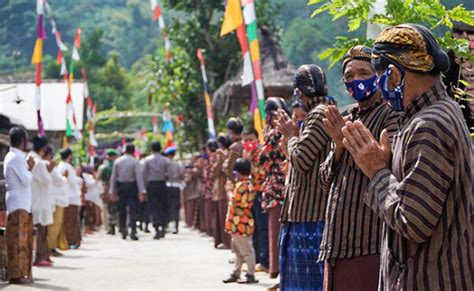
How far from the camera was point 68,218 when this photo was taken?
20.5 metres

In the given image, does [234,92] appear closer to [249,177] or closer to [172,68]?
[172,68]

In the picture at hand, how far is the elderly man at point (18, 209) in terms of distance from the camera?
1284 centimetres

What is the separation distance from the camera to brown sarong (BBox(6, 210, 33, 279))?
13.1 meters

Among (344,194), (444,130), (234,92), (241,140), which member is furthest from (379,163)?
(234,92)

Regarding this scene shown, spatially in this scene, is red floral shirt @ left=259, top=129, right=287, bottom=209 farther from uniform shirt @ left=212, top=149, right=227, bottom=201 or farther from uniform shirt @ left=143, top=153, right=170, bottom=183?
uniform shirt @ left=143, top=153, right=170, bottom=183

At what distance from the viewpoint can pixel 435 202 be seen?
4281 millimetres

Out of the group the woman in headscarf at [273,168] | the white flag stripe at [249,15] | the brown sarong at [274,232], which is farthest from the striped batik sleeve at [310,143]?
the white flag stripe at [249,15]

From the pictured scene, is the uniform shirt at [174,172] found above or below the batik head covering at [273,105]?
below

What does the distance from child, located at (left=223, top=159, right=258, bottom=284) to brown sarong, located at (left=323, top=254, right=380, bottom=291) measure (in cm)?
688

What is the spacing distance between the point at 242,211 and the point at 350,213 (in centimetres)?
749

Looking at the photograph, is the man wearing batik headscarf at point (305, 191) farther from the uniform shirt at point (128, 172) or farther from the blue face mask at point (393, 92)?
the uniform shirt at point (128, 172)

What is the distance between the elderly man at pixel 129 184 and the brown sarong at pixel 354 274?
1802 centimetres

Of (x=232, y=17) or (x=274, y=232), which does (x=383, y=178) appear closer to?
(x=274, y=232)

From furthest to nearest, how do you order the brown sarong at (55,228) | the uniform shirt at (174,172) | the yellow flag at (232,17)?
the uniform shirt at (174,172), the brown sarong at (55,228), the yellow flag at (232,17)
